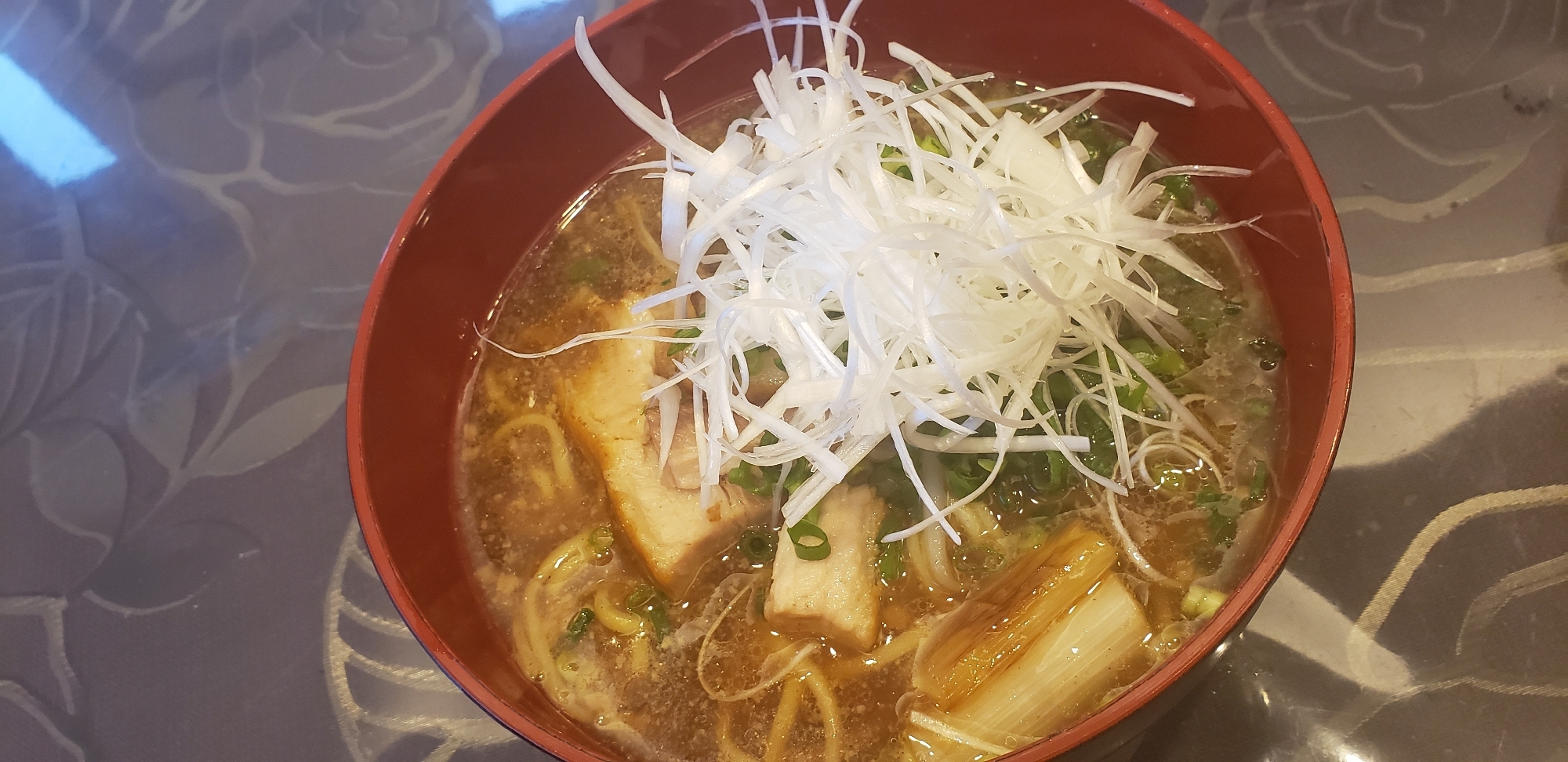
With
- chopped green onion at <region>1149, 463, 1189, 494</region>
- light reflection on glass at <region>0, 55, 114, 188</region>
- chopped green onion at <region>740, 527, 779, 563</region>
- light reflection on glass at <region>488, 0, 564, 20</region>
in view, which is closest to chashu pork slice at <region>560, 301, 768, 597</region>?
chopped green onion at <region>740, 527, 779, 563</region>

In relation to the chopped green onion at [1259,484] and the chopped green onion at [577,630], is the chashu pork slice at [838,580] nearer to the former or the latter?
the chopped green onion at [577,630]

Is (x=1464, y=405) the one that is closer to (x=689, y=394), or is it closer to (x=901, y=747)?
(x=901, y=747)

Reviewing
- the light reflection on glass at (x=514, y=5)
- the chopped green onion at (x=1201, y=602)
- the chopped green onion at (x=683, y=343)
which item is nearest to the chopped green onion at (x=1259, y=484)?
the chopped green onion at (x=1201, y=602)

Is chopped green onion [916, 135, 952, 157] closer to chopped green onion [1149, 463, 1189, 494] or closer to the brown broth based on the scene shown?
the brown broth

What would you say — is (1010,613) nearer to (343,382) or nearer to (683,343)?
(683,343)

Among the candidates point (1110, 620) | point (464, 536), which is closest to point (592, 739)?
→ point (464, 536)

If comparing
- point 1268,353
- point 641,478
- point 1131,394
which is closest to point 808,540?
point 641,478
